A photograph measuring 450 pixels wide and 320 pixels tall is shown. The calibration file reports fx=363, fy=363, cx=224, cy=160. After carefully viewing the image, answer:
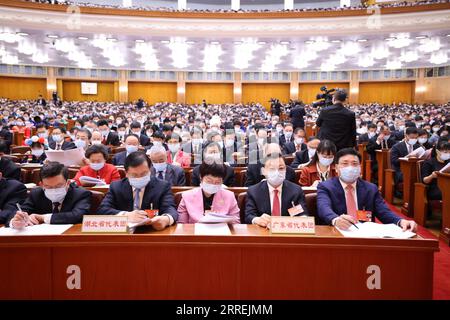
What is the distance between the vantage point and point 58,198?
259cm

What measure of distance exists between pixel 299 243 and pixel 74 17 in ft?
47.9

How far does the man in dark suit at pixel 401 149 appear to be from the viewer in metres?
5.76

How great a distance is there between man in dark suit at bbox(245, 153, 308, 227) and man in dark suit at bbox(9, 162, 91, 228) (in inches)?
46.8

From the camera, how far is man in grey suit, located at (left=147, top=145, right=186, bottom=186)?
12.8 feet

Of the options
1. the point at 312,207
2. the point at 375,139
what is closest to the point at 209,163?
the point at 312,207

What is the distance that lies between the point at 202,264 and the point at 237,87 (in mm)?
28462

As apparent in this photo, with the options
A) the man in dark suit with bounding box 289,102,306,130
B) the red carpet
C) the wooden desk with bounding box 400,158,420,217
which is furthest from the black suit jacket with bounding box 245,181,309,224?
the man in dark suit with bounding box 289,102,306,130

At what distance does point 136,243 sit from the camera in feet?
6.24

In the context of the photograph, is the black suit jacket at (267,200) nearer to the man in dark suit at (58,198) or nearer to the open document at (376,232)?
the open document at (376,232)

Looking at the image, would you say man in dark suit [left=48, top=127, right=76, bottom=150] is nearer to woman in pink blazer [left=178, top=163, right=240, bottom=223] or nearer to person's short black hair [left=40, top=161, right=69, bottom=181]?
person's short black hair [left=40, top=161, right=69, bottom=181]

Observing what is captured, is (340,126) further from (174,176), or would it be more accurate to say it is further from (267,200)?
(267,200)

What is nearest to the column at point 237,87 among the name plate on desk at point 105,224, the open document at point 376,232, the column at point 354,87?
the column at point 354,87

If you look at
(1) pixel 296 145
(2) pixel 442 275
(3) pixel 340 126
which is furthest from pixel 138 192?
(1) pixel 296 145

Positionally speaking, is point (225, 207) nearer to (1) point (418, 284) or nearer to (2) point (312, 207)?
(2) point (312, 207)
